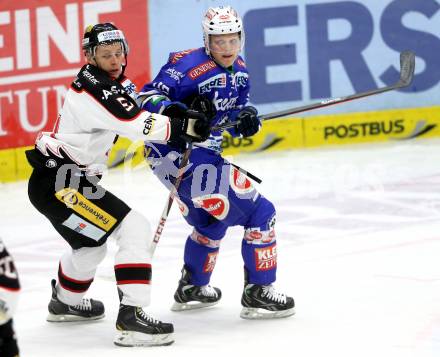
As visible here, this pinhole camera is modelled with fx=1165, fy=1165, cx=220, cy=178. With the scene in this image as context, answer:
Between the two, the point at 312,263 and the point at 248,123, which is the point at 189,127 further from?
the point at 312,263

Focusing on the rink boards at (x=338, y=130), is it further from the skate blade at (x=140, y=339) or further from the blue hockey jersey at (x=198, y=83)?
the skate blade at (x=140, y=339)

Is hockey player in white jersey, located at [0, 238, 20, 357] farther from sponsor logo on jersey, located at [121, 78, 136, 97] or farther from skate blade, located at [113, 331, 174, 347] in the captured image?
sponsor logo on jersey, located at [121, 78, 136, 97]

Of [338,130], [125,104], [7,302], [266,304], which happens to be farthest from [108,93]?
[338,130]

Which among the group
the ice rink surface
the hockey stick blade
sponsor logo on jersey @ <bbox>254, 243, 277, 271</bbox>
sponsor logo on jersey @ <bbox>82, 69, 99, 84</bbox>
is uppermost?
sponsor logo on jersey @ <bbox>82, 69, 99, 84</bbox>

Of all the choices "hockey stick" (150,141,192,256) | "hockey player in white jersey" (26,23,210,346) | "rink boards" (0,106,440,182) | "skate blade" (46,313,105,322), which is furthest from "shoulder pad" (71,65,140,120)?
"rink boards" (0,106,440,182)

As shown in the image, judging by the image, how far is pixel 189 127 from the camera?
4.64 m

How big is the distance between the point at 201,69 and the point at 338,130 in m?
4.15

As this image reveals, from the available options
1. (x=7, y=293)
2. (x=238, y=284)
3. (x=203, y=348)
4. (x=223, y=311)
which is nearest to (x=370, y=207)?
(x=238, y=284)

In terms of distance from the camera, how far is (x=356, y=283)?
545 cm

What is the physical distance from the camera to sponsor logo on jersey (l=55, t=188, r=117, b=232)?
4.60 metres

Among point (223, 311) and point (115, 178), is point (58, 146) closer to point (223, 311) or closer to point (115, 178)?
point (223, 311)

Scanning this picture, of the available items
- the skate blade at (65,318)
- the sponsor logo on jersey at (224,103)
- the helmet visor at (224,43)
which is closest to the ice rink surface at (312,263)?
the skate blade at (65,318)

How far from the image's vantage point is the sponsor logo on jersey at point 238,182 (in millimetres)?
4926

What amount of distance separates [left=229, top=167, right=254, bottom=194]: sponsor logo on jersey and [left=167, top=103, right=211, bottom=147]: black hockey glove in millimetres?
300
